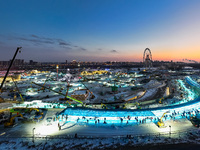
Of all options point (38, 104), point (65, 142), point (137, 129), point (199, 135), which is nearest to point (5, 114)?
point (38, 104)

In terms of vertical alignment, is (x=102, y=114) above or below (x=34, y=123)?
above

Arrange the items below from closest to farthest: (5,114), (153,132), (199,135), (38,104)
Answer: (199,135) < (153,132) < (5,114) < (38,104)

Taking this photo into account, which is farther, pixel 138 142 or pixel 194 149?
pixel 138 142

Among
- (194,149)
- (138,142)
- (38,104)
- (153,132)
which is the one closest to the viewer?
(194,149)

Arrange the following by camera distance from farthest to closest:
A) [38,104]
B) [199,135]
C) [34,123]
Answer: [38,104]
[34,123]
[199,135]

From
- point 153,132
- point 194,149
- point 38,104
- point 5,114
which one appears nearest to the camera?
point 194,149

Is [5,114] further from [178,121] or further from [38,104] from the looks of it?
[178,121]

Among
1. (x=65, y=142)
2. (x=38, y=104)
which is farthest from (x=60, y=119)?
(x=38, y=104)

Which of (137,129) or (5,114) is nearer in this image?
(137,129)

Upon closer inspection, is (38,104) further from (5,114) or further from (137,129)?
(137,129)
